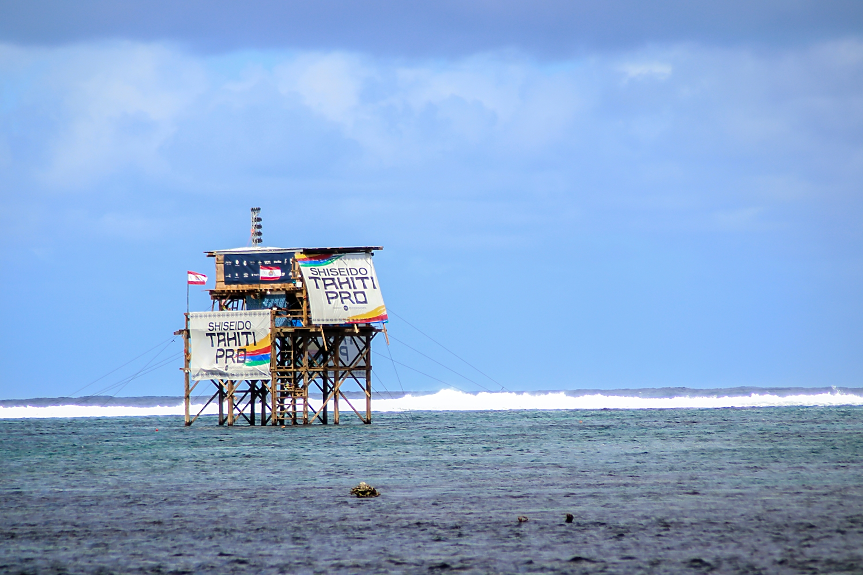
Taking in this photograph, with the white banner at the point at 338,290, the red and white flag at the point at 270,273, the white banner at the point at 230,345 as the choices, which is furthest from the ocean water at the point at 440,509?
the red and white flag at the point at 270,273

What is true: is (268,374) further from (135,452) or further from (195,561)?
(195,561)

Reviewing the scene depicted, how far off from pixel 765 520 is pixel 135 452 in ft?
90.4

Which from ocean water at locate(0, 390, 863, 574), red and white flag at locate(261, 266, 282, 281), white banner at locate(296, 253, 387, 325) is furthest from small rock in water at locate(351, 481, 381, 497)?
red and white flag at locate(261, 266, 282, 281)

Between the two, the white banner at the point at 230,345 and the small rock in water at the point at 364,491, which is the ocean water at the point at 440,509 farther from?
the white banner at the point at 230,345

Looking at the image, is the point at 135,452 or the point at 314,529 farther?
the point at 135,452

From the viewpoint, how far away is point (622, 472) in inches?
1171

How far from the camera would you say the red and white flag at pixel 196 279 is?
5294cm

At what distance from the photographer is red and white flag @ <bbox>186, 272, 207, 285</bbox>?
5294 cm

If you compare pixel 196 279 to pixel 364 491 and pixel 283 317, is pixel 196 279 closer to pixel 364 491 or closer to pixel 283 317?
pixel 283 317

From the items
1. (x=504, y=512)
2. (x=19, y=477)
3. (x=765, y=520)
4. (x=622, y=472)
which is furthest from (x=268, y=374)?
(x=765, y=520)

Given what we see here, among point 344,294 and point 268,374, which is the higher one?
point 344,294

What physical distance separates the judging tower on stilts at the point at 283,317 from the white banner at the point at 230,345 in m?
0.05

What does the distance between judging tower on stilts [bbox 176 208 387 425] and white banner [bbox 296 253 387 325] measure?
5cm

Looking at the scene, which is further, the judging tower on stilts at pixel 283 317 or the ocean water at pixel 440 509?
the judging tower on stilts at pixel 283 317
